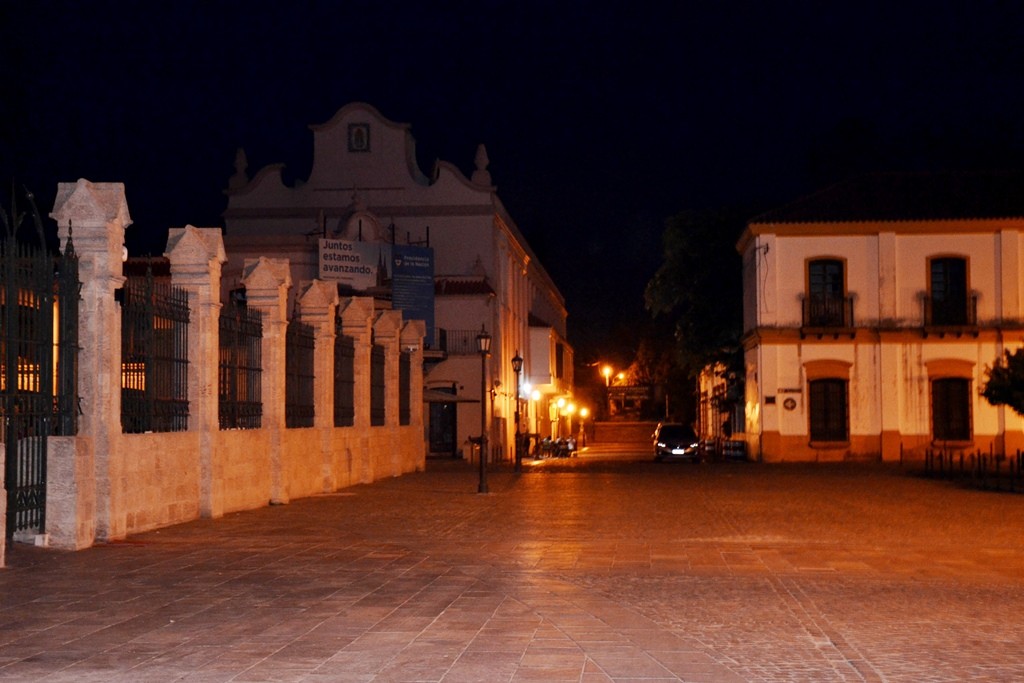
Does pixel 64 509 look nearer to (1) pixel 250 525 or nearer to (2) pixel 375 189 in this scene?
(1) pixel 250 525

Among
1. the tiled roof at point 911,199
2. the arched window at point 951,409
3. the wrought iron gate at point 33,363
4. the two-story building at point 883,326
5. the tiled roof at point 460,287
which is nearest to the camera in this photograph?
the wrought iron gate at point 33,363

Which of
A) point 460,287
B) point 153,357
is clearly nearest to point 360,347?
point 153,357

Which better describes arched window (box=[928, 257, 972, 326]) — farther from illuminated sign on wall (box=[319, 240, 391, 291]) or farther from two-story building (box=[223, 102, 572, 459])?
illuminated sign on wall (box=[319, 240, 391, 291])

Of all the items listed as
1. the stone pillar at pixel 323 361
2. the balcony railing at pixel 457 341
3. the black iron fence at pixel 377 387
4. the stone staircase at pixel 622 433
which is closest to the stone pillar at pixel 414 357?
the black iron fence at pixel 377 387

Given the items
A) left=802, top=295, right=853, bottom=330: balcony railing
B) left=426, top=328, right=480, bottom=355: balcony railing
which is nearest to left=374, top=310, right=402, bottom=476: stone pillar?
left=426, top=328, right=480, bottom=355: balcony railing

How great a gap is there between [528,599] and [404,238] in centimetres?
4072

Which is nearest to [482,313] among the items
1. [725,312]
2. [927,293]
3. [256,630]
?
[725,312]

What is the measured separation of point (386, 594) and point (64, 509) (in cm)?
476

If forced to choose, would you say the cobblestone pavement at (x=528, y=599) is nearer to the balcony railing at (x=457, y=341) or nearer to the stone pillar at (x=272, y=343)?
the stone pillar at (x=272, y=343)

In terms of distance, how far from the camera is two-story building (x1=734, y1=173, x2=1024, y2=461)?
44.0 meters

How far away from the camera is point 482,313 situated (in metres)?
51.2

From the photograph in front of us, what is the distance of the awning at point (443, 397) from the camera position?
45688 mm

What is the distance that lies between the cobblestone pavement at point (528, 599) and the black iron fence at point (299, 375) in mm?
3933

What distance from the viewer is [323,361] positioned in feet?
84.1
